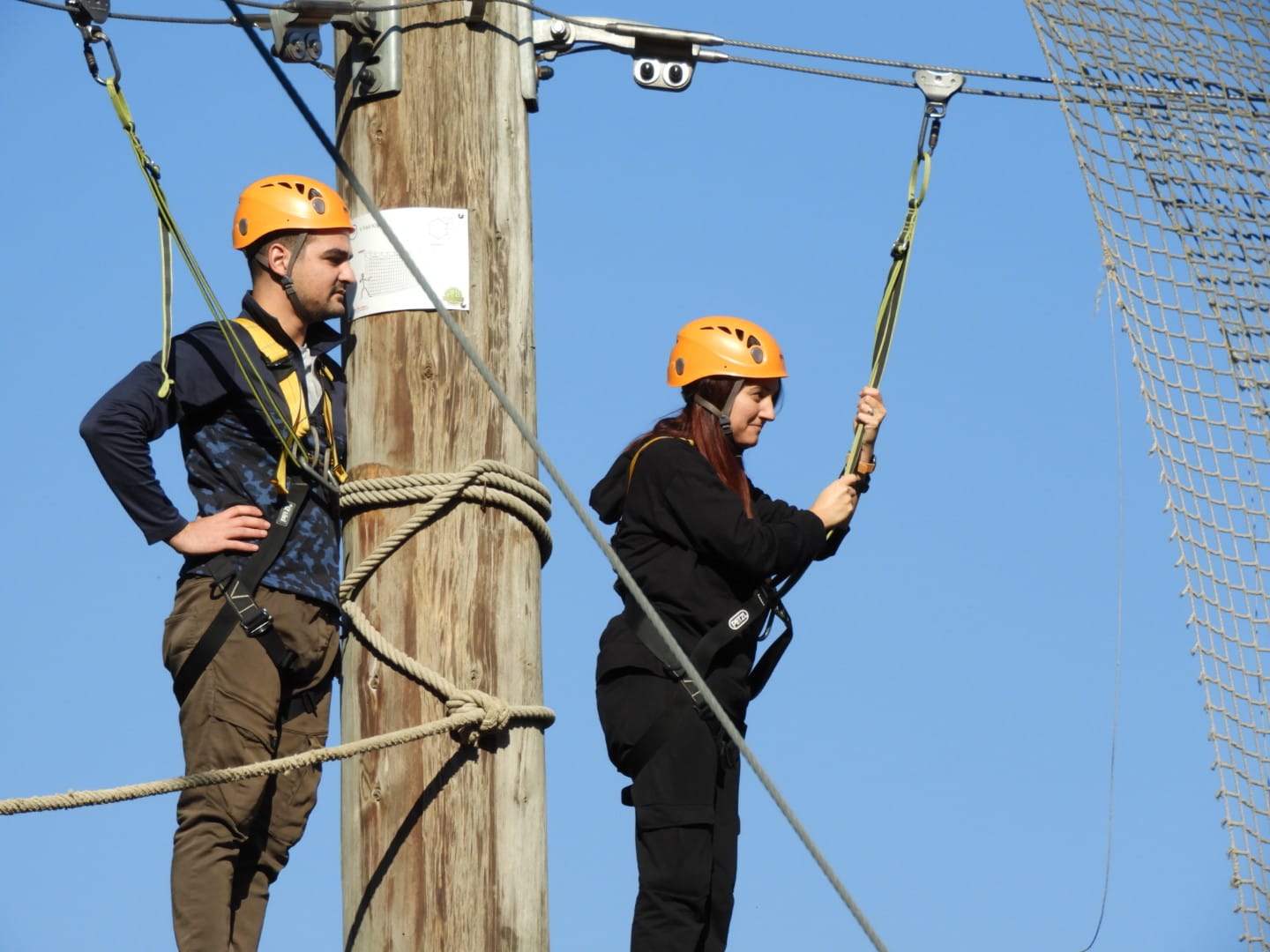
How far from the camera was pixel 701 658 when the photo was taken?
5.24 m

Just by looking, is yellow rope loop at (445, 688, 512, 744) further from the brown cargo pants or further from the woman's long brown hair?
the woman's long brown hair

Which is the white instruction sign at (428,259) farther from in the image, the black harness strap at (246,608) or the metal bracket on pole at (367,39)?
the black harness strap at (246,608)

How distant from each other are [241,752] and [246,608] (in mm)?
356

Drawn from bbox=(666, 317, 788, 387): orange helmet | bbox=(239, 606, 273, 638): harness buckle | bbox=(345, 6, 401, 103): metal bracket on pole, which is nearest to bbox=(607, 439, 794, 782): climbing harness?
bbox=(666, 317, 788, 387): orange helmet

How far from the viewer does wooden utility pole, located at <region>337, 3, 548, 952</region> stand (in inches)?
168

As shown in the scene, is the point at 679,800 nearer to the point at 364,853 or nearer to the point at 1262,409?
the point at 364,853

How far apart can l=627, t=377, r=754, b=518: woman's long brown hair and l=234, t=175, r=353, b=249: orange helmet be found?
1.18 m

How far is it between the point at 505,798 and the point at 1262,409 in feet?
11.4

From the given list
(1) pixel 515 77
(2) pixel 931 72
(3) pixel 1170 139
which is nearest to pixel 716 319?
(2) pixel 931 72

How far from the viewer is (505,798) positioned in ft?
14.2

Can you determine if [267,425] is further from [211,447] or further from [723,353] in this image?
[723,353]

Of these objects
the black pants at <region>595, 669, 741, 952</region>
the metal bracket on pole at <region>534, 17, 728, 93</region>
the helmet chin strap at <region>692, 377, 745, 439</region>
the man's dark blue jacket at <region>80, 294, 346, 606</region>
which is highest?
the metal bracket on pole at <region>534, 17, 728, 93</region>

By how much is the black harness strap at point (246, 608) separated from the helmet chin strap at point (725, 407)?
1.41 meters

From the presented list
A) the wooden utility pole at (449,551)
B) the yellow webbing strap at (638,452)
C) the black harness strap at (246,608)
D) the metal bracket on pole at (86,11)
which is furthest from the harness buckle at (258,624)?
the metal bracket on pole at (86,11)
